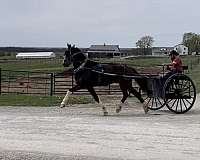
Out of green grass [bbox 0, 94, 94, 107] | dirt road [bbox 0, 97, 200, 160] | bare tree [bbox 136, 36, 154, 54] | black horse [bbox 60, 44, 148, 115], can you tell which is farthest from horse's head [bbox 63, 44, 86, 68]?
bare tree [bbox 136, 36, 154, 54]

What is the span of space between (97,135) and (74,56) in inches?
179

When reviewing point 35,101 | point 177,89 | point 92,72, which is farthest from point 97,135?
point 35,101

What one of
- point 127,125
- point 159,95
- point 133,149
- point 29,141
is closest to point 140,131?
point 127,125

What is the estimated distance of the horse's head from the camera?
13.0 meters

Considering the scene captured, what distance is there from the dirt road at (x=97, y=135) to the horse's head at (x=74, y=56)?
1.48 m

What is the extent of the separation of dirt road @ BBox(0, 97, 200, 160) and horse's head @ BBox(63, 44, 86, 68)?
4.84 feet

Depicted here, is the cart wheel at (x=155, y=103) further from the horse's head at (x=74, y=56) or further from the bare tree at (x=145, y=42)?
the bare tree at (x=145, y=42)

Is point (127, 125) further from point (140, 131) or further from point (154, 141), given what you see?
point (154, 141)

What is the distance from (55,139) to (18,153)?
49.3 inches

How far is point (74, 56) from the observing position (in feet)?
42.9

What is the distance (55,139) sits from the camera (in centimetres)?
855

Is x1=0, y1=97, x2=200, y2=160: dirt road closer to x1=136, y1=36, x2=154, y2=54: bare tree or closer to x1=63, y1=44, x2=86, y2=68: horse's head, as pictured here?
x1=63, y1=44, x2=86, y2=68: horse's head

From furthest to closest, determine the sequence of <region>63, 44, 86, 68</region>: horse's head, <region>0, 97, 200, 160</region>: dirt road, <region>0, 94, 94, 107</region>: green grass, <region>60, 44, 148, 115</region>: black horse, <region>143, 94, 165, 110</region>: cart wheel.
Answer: <region>0, 94, 94, 107</region>: green grass → <region>143, 94, 165, 110</region>: cart wheel → <region>63, 44, 86, 68</region>: horse's head → <region>60, 44, 148, 115</region>: black horse → <region>0, 97, 200, 160</region>: dirt road

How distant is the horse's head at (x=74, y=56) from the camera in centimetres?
1299
